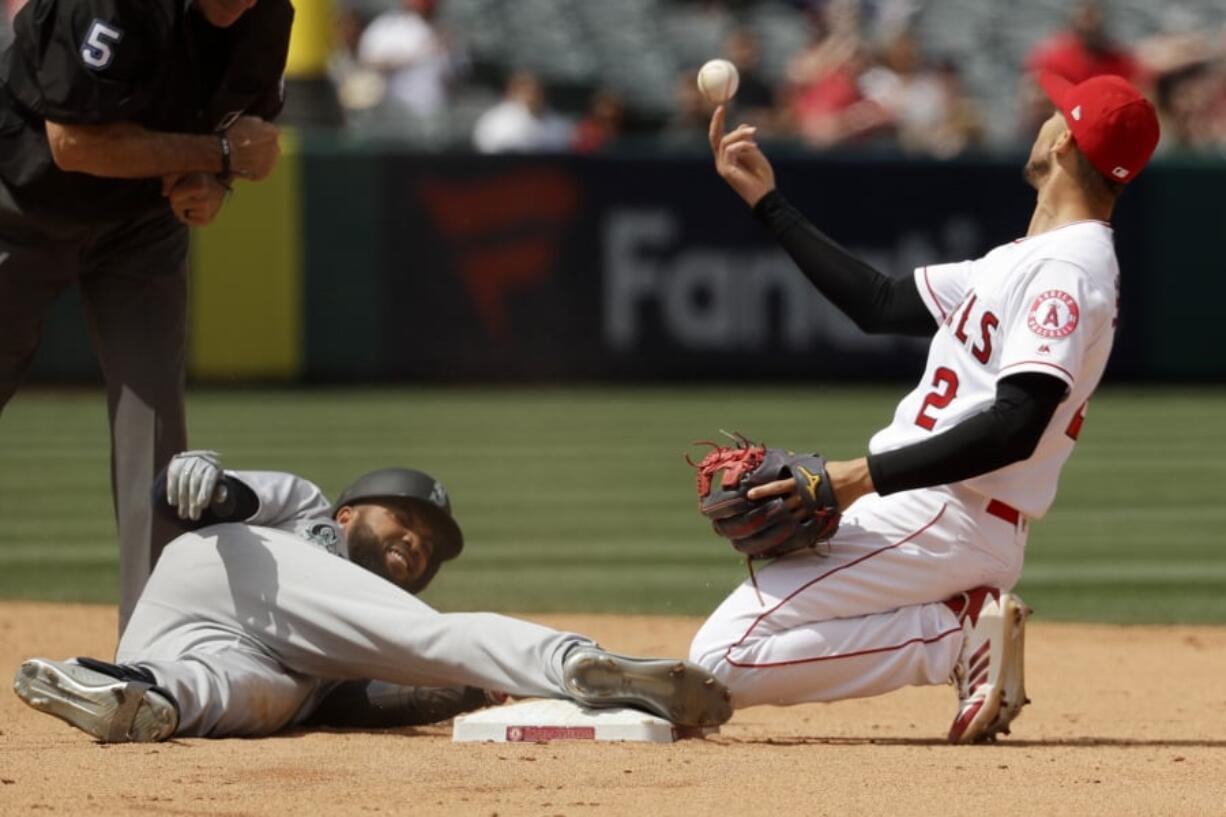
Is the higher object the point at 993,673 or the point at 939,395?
the point at 939,395

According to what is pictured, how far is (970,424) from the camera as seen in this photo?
15.2 feet

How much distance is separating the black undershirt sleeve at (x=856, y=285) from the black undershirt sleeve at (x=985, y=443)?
64 cm

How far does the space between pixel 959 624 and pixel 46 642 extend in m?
2.96

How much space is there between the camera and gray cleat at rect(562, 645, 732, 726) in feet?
15.1

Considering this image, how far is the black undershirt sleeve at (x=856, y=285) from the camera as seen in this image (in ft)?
17.3

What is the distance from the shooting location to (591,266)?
15328 mm

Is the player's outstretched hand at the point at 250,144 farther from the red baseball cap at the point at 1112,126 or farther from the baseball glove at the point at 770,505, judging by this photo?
the red baseball cap at the point at 1112,126

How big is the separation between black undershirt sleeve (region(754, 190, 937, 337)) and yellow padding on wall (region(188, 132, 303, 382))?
382 inches

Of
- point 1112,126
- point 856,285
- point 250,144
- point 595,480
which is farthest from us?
point 595,480

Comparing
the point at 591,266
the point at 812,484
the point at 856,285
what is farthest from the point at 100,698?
the point at 591,266

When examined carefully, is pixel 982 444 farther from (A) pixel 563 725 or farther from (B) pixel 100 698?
(B) pixel 100 698

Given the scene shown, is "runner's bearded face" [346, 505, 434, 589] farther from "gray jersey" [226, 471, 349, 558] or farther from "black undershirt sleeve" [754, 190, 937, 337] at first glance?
"black undershirt sleeve" [754, 190, 937, 337]

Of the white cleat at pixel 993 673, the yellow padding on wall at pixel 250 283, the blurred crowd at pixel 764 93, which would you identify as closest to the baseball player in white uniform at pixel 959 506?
the white cleat at pixel 993 673

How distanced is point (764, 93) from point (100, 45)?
11.7 metres
